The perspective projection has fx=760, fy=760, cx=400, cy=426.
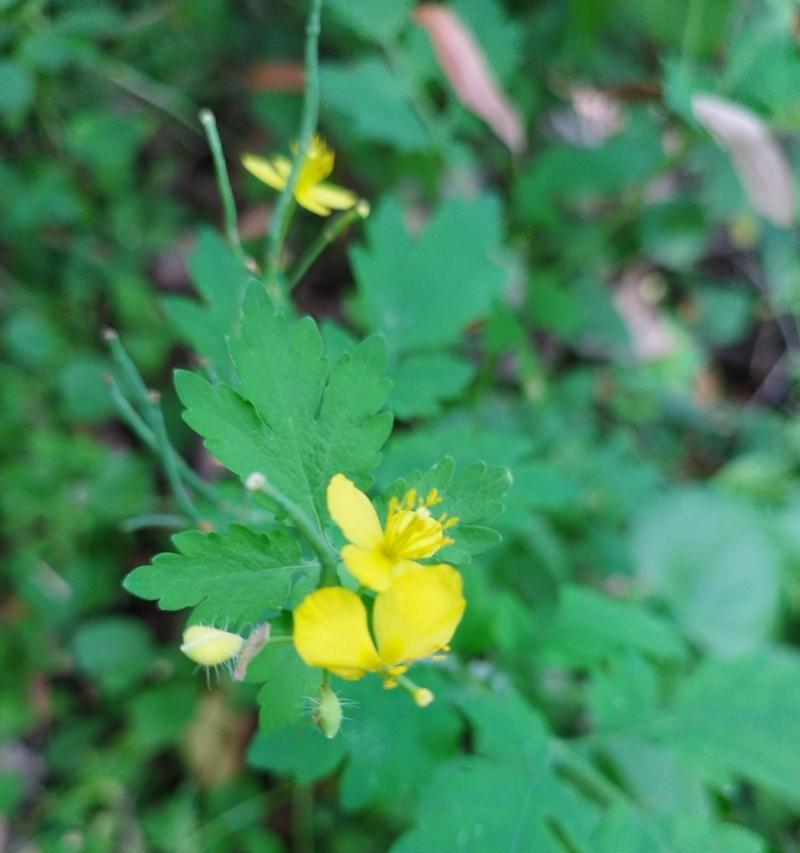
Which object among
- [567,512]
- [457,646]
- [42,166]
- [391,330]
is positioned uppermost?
[391,330]

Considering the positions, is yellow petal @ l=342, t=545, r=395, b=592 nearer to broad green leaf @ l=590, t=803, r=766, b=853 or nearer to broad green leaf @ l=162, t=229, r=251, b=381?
broad green leaf @ l=162, t=229, r=251, b=381

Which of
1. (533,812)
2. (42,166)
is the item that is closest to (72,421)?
(42,166)

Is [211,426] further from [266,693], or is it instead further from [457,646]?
[457,646]

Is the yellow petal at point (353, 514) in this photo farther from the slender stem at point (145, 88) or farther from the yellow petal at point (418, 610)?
the slender stem at point (145, 88)

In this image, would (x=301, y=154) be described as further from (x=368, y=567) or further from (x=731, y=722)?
(x=731, y=722)

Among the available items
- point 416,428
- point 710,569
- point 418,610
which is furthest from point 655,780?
point 418,610
